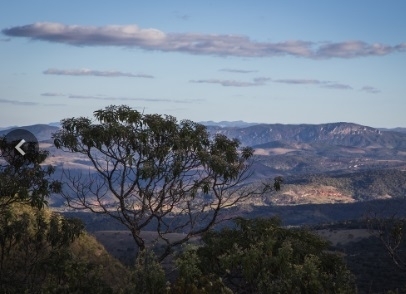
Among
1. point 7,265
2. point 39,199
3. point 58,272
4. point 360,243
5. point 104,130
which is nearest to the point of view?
point 58,272

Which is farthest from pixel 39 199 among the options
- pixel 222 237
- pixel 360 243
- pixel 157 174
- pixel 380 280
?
pixel 360 243

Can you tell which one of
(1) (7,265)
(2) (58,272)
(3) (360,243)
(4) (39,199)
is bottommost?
(3) (360,243)

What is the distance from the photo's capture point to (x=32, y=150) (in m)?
25.6

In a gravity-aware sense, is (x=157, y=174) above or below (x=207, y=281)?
above

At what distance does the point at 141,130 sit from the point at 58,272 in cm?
850

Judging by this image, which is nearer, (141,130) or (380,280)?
(141,130)

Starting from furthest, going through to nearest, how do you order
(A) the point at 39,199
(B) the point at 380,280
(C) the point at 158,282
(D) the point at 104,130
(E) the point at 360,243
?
(E) the point at 360,243, (B) the point at 380,280, (D) the point at 104,130, (A) the point at 39,199, (C) the point at 158,282

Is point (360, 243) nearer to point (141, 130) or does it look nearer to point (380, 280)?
point (380, 280)

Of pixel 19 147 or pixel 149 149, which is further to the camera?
pixel 149 149

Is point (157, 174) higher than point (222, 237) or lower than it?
higher

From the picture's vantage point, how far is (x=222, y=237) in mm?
25672

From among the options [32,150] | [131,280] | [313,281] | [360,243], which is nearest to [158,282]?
[131,280]

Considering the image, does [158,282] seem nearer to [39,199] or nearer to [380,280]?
[39,199]

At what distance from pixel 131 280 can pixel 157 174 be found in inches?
413
